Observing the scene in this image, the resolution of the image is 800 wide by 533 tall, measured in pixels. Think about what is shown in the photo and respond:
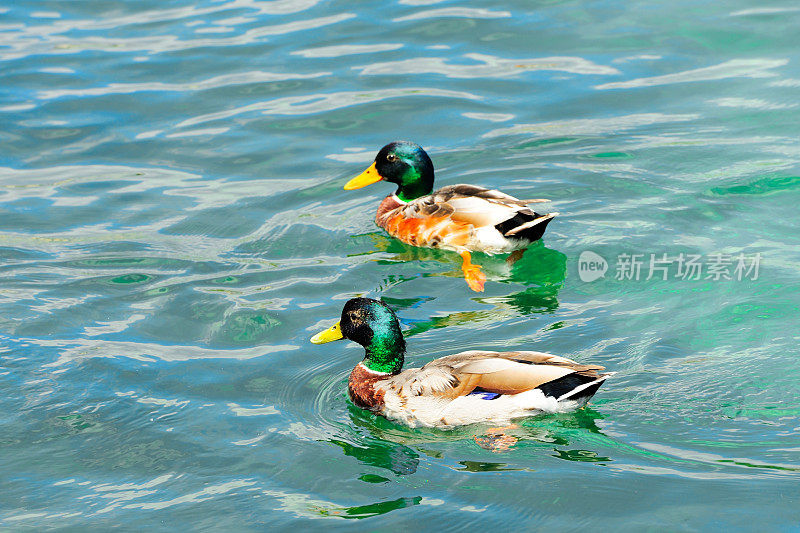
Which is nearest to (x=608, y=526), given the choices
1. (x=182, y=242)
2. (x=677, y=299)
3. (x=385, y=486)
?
(x=385, y=486)

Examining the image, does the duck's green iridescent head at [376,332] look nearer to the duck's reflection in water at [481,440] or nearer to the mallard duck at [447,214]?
the duck's reflection in water at [481,440]

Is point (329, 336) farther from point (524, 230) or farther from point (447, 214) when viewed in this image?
point (447, 214)

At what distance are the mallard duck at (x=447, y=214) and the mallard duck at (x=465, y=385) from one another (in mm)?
1870

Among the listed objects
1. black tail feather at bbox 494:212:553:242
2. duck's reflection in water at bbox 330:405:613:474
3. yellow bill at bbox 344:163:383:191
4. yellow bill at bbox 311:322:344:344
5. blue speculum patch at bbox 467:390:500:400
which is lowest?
duck's reflection in water at bbox 330:405:613:474

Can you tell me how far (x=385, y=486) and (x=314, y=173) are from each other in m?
6.06

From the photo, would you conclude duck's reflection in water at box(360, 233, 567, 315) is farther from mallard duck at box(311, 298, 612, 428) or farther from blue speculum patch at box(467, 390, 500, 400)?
blue speculum patch at box(467, 390, 500, 400)

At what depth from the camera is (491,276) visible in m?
9.32

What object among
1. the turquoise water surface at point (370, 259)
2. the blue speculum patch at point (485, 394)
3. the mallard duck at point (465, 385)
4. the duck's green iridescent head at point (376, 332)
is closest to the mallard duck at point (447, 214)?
the turquoise water surface at point (370, 259)

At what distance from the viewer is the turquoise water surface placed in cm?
629

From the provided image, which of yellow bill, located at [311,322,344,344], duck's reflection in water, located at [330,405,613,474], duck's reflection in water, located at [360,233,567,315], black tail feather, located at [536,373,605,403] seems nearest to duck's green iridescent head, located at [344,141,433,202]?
duck's reflection in water, located at [360,233,567,315]

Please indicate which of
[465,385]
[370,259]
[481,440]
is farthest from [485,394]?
[370,259]

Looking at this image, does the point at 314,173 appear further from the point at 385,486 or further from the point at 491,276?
the point at 385,486

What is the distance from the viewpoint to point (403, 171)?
10938 mm

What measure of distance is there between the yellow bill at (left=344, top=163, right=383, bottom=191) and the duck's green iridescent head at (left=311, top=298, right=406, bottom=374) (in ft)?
12.2
